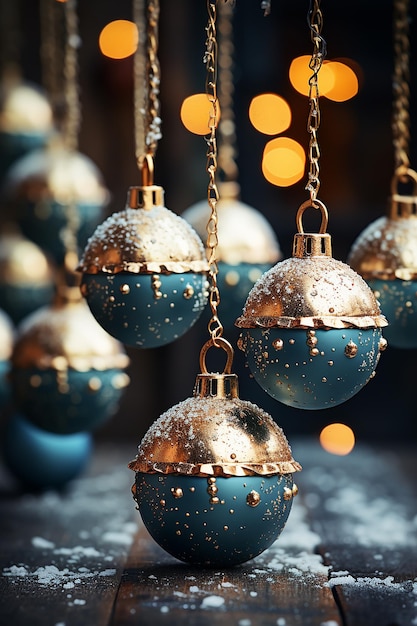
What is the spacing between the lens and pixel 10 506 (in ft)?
6.59

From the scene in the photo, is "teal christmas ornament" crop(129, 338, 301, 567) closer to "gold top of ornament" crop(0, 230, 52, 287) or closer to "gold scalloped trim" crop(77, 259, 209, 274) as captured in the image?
"gold scalloped trim" crop(77, 259, 209, 274)

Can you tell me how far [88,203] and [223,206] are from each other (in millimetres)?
282

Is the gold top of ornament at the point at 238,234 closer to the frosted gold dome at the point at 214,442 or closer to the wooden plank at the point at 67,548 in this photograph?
the frosted gold dome at the point at 214,442

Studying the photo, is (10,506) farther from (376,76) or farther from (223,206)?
(376,76)

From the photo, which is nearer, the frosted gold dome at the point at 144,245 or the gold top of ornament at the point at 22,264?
the frosted gold dome at the point at 144,245

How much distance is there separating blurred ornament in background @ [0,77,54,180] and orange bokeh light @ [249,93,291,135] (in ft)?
3.57

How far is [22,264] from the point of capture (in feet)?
7.07

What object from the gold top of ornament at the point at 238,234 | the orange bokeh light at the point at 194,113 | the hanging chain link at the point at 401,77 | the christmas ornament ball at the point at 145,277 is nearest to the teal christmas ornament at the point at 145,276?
the christmas ornament ball at the point at 145,277

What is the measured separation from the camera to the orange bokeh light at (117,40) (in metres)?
3.34

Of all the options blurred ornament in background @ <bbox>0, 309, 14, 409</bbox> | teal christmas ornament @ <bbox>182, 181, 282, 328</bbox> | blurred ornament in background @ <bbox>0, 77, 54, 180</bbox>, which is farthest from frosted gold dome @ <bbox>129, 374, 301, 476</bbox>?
blurred ornament in background @ <bbox>0, 77, 54, 180</bbox>

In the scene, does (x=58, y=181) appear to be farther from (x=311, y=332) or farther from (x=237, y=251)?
(x=311, y=332)

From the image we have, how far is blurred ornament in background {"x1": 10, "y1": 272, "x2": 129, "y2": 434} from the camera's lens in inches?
68.8

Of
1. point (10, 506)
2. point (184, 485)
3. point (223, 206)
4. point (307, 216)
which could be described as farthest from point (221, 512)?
point (307, 216)

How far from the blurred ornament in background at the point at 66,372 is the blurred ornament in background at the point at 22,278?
0.35 meters
